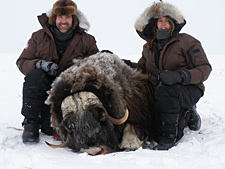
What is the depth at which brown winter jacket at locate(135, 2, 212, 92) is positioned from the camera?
2762mm

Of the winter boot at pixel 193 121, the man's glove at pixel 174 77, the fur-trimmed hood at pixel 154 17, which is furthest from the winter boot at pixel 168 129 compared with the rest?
the fur-trimmed hood at pixel 154 17

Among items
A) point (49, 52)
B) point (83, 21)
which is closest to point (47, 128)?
point (49, 52)

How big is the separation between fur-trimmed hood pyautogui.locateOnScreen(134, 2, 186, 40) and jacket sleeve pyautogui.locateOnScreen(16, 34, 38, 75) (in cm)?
128

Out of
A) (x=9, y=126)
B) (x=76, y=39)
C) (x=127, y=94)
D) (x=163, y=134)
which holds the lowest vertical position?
(x=9, y=126)

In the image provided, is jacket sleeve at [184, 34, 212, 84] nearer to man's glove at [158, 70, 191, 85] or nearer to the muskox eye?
man's glove at [158, 70, 191, 85]

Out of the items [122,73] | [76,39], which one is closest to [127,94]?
[122,73]

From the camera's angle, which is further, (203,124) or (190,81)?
(203,124)

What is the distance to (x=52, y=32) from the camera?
3.21 metres

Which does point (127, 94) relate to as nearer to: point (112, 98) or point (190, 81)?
point (112, 98)

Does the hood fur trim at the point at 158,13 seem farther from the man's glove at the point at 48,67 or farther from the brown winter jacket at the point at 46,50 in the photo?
the man's glove at the point at 48,67

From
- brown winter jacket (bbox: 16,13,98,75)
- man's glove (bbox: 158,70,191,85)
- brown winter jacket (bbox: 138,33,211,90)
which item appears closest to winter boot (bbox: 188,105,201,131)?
brown winter jacket (bbox: 138,33,211,90)

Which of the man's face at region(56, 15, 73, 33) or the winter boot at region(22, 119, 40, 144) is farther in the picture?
the man's face at region(56, 15, 73, 33)

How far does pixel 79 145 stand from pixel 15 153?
53cm

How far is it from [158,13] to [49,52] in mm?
1346
